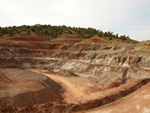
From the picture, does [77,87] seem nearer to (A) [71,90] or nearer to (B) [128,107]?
(A) [71,90]

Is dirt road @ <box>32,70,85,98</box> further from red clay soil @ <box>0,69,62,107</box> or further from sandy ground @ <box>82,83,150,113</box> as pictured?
sandy ground @ <box>82,83,150,113</box>

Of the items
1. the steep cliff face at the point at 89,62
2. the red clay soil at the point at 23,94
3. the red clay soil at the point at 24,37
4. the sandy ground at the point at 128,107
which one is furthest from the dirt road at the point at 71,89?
the red clay soil at the point at 24,37

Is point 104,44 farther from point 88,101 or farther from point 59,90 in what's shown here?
point 88,101

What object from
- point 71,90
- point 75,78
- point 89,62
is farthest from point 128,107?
point 89,62

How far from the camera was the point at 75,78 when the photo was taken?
2070cm

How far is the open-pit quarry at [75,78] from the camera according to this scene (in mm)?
8655

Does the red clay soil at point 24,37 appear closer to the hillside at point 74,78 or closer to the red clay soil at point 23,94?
the hillside at point 74,78

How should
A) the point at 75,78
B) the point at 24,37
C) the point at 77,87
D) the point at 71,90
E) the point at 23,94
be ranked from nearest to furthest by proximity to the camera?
1. the point at 23,94
2. the point at 71,90
3. the point at 77,87
4. the point at 75,78
5. the point at 24,37

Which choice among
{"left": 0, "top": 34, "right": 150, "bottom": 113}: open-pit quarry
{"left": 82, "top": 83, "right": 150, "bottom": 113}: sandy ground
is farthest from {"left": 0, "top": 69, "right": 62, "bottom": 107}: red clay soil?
{"left": 82, "top": 83, "right": 150, "bottom": 113}: sandy ground

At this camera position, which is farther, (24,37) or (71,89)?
(24,37)

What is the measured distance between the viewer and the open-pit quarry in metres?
8.66

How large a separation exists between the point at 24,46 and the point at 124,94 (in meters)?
28.7

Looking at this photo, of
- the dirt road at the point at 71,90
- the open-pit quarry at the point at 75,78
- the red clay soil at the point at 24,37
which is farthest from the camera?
the red clay soil at the point at 24,37

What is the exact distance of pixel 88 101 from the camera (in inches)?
355
